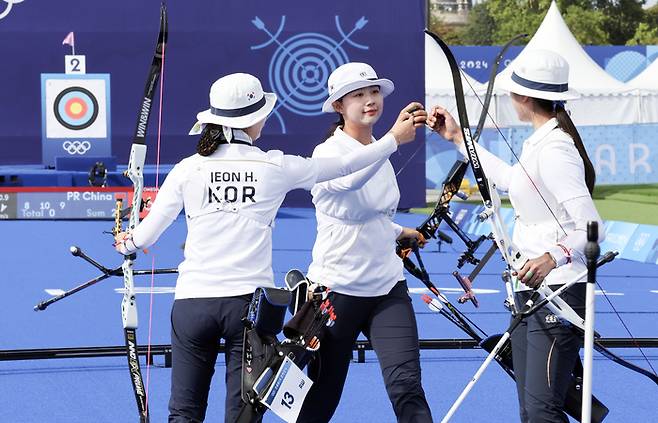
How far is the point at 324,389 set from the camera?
4.83 metres

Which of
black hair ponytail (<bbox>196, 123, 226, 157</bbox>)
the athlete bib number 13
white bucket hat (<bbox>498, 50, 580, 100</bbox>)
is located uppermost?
white bucket hat (<bbox>498, 50, 580, 100</bbox>)

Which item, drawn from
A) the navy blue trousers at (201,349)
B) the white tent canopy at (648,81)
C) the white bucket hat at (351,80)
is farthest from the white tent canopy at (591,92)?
the navy blue trousers at (201,349)

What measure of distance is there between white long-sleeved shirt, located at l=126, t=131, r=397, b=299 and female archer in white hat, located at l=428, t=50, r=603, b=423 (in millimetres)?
880

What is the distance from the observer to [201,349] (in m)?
4.39

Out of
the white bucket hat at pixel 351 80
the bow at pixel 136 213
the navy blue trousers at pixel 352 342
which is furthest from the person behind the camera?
the bow at pixel 136 213

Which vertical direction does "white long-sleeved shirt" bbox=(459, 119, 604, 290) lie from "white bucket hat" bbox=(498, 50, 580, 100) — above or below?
below

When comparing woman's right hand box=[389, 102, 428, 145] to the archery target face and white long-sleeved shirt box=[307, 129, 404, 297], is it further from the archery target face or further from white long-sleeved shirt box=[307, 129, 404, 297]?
the archery target face

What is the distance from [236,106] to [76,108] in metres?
15.4

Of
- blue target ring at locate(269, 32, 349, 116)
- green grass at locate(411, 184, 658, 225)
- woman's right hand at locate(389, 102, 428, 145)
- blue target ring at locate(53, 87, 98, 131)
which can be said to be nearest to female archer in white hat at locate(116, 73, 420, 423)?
woman's right hand at locate(389, 102, 428, 145)

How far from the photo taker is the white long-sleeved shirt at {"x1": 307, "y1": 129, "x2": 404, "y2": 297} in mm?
4832

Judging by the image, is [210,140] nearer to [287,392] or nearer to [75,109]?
[287,392]

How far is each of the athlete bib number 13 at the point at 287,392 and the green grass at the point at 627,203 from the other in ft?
46.5

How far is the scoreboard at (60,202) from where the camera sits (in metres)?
17.8

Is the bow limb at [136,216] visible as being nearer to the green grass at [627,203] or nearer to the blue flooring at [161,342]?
the blue flooring at [161,342]
